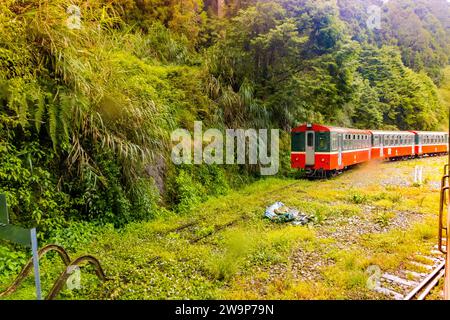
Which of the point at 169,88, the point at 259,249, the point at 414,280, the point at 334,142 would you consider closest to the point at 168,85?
the point at 169,88

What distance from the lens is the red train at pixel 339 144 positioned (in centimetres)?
632

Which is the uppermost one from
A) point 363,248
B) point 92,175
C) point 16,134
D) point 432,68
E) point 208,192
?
point 432,68

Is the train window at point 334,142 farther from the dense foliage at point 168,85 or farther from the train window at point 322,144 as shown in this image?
the dense foliage at point 168,85

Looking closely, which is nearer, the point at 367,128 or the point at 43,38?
the point at 43,38

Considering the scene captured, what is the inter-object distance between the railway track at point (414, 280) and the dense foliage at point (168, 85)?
1.60m

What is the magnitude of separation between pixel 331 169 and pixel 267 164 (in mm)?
1812

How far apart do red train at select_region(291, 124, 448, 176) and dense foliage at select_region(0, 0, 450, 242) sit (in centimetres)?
29

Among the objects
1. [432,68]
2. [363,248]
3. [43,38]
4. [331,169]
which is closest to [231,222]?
[363,248]

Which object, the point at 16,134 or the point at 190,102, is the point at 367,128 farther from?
the point at 16,134

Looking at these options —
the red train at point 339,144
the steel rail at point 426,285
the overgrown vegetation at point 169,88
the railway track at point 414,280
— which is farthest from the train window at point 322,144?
the steel rail at point 426,285

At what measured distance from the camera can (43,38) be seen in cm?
317

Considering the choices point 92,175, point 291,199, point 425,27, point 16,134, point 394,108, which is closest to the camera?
point 16,134
